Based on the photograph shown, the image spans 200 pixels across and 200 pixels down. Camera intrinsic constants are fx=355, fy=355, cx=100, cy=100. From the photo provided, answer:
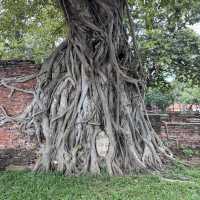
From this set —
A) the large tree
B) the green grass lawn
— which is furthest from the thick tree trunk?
the green grass lawn

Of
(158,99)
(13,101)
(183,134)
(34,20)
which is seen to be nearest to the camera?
A: (13,101)

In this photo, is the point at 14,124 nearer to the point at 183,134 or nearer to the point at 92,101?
the point at 92,101

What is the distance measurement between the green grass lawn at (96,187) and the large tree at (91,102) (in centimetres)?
42

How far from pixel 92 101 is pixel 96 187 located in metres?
1.62

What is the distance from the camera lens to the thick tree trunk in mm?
5211

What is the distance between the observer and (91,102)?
5527 mm

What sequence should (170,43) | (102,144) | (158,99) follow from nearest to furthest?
(102,144), (170,43), (158,99)

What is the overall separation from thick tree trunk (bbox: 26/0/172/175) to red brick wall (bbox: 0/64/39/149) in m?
0.19

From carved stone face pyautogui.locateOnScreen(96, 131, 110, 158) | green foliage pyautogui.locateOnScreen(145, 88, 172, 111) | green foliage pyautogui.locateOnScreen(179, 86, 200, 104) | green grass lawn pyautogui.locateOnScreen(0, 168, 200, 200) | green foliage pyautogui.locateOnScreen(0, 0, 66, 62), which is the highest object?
green foliage pyautogui.locateOnScreen(0, 0, 66, 62)

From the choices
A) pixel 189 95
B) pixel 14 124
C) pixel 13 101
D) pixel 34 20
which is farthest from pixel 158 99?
pixel 14 124

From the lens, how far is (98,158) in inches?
205

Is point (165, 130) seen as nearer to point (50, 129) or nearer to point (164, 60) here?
point (50, 129)

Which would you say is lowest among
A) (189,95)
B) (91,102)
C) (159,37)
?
(91,102)

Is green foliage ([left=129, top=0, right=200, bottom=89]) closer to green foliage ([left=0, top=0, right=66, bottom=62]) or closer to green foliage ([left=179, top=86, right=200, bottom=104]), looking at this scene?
green foliage ([left=0, top=0, right=66, bottom=62])
